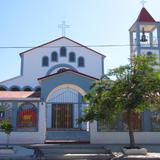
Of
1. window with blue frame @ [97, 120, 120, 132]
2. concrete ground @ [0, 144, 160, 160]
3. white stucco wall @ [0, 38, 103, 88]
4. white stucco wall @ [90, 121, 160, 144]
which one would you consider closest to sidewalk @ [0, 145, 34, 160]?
concrete ground @ [0, 144, 160, 160]

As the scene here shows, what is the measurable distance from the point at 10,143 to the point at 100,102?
6797mm

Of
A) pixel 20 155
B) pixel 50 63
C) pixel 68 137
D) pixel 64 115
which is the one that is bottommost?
pixel 20 155

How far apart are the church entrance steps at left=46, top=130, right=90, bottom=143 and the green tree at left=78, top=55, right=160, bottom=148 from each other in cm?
504

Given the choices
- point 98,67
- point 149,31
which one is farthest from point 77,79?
point 149,31

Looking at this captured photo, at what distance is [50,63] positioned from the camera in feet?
122

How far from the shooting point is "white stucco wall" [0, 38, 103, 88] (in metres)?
36.4

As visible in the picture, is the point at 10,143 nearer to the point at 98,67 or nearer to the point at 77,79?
the point at 77,79

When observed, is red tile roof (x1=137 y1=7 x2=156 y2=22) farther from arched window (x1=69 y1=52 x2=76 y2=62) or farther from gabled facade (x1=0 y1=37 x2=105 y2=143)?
arched window (x1=69 y1=52 x2=76 y2=62)

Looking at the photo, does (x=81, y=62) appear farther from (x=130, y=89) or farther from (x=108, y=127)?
(x=130, y=89)

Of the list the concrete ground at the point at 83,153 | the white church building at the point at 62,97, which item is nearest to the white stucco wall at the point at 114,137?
the white church building at the point at 62,97

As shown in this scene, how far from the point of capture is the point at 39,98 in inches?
894

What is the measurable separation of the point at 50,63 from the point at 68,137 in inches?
542

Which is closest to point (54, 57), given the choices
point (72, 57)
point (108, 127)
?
point (72, 57)

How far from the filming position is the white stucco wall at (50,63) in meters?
36.4
